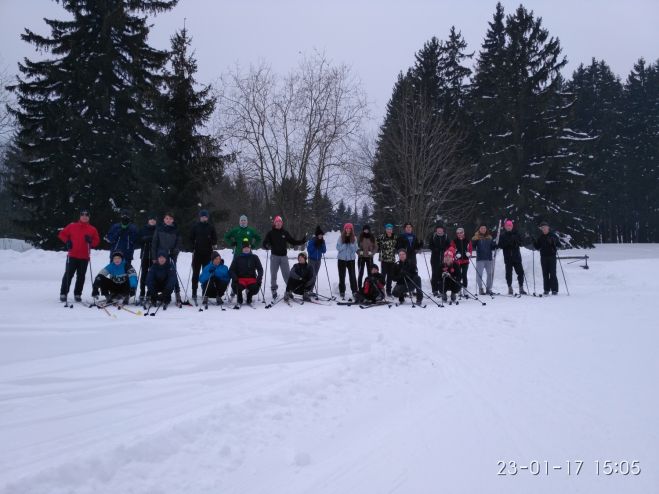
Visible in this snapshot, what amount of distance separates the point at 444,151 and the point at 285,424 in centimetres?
2334

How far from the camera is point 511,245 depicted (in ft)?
37.7

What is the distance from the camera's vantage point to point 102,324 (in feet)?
23.1

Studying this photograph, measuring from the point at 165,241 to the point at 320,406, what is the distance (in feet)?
22.4

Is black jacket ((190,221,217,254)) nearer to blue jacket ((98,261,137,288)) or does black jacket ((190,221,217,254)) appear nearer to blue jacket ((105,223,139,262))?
blue jacket ((105,223,139,262))

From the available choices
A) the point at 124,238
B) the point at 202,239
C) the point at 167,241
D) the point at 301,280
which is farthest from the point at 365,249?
the point at 124,238

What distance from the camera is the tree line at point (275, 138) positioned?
63.3 ft

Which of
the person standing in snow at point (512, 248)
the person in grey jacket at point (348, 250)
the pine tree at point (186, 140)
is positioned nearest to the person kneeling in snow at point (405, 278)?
the person in grey jacket at point (348, 250)

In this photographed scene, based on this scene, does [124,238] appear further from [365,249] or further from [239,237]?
[365,249]

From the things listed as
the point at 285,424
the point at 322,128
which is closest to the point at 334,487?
the point at 285,424

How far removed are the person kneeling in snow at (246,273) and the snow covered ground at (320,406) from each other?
7.18 ft

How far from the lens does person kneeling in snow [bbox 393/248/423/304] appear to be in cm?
1022

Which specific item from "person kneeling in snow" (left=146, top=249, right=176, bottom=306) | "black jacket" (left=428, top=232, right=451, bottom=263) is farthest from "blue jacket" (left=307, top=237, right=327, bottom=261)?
"person kneeling in snow" (left=146, top=249, right=176, bottom=306)

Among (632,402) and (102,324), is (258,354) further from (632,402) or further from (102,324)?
(632,402)

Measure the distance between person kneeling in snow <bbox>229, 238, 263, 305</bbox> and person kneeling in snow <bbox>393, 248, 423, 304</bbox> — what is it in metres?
3.29
